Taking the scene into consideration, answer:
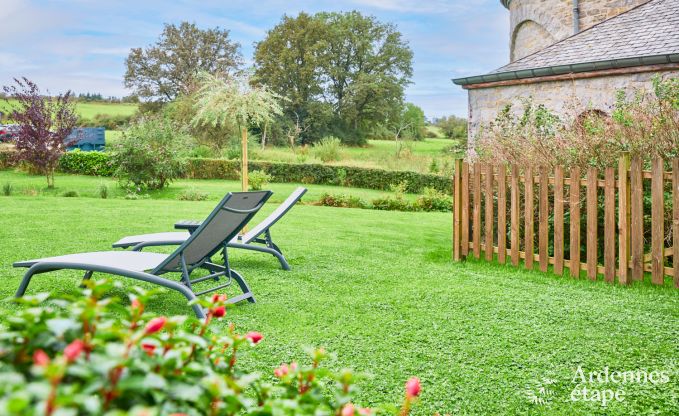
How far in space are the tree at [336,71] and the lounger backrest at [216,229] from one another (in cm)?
4591

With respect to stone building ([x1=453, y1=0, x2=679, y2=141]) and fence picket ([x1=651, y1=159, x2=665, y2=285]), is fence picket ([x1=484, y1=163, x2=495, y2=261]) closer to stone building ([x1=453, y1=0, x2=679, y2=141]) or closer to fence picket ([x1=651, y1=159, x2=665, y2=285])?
fence picket ([x1=651, y1=159, x2=665, y2=285])

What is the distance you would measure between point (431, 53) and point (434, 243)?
49.8 m

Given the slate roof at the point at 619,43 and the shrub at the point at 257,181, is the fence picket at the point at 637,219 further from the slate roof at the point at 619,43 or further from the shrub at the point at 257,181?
the shrub at the point at 257,181

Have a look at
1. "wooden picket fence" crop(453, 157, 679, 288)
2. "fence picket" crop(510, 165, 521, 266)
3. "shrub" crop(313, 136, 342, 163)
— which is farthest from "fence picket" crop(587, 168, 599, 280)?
"shrub" crop(313, 136, 342, 163)

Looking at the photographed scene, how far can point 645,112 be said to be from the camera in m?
7.50

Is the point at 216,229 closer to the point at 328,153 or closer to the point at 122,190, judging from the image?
the point at 122,190

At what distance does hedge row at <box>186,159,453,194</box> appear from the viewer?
2311cm

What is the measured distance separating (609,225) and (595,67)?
645 centimetres

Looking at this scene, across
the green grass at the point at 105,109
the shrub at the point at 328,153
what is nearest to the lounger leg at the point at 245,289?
the shrub at the point at 328,153

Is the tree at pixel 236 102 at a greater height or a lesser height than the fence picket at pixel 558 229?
greater

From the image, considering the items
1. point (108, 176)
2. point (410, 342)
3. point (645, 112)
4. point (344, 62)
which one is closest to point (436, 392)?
point (410, 342)

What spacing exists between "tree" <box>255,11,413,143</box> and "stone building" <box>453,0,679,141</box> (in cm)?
3758

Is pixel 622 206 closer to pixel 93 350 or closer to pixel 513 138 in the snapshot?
pixel 513 138

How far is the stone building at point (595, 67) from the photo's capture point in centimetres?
1137
